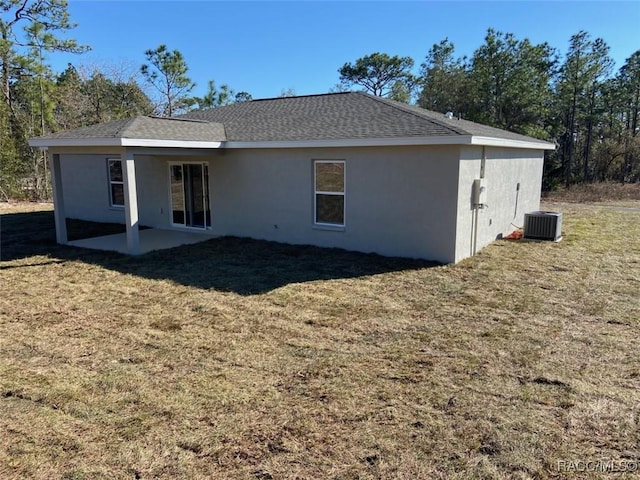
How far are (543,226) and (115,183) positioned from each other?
40.6ft

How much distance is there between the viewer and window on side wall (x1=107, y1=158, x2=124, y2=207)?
14.2m

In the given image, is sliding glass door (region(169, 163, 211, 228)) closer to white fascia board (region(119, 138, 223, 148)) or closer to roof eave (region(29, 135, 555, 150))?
white fascia board (region(119, 138, 223, 148))

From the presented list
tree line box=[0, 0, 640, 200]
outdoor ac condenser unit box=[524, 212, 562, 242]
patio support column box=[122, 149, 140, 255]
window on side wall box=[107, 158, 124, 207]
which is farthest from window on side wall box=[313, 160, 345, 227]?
tree line box=[0, 0, 640, 200]

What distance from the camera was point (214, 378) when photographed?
14.5 feet

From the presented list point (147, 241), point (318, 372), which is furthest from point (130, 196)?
point (318, 372)

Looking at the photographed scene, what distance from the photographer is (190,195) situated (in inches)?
500

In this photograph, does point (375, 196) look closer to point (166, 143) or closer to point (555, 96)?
point (166, 143)

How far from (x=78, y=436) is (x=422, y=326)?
392cm

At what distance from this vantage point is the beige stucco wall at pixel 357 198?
29.4ft

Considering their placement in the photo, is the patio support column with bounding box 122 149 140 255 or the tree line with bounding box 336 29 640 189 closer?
the patio support column with bounding box 122 149 140 255

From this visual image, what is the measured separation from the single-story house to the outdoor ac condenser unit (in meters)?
0.60

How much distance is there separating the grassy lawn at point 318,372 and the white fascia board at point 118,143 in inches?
99.7

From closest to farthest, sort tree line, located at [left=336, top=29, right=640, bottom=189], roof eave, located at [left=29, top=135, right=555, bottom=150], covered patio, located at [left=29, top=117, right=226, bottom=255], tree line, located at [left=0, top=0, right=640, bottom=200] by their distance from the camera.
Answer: roof eave, located at [left=29, top=135, right=555, bottom=150] → covered patio, located at [left=29, top=117, right=226, bottom=255] → tree line, located at [left=0, top=0, right=640, bottom=200] → tree line, located at [left=336, top=29, right=640, bottom=189]

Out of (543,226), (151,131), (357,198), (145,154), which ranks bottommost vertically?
(543,226)
